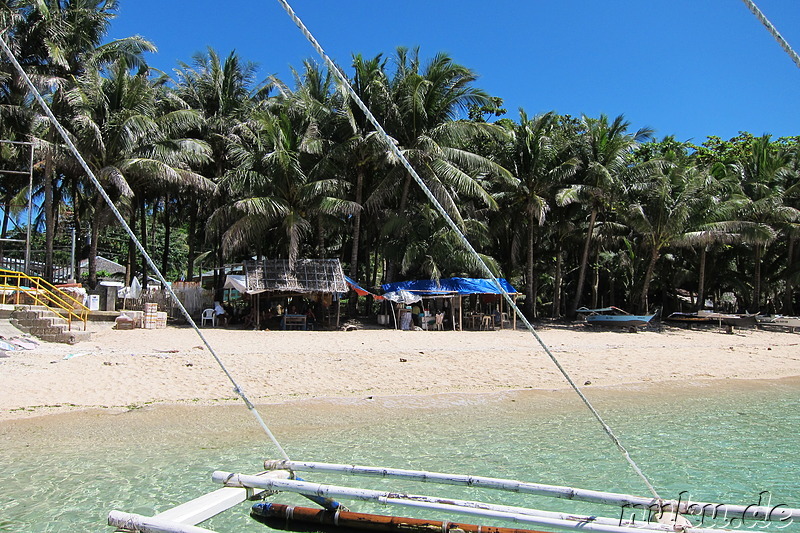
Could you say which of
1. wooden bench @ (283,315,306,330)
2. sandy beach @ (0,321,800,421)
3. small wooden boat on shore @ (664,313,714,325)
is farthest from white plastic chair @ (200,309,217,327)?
small wooden boat on shore @ (664,313,714,325)

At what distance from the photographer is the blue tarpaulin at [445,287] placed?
23.0 m

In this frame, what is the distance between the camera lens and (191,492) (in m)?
6.59

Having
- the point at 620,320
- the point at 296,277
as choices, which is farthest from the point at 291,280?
the point at 620,320

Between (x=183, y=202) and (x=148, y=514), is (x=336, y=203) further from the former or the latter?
(x=148, y=514)

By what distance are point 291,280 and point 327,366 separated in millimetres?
8993

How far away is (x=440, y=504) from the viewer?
15.6 ft

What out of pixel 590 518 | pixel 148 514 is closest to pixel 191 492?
pixel 148 514

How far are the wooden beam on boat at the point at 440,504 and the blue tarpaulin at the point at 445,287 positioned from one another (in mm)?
17754

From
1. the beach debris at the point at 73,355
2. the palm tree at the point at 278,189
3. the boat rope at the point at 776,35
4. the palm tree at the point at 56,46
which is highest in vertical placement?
the palm tree at the point at 56,46

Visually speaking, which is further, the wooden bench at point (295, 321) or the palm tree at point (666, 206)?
the palm tree at point (666, 206)

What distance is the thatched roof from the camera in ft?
70.9

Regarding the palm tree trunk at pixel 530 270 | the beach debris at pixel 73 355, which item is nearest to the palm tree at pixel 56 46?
the beach debris at pixel 73 355

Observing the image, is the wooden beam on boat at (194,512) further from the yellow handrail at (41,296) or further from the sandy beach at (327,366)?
the yellow handrail at (41,296)

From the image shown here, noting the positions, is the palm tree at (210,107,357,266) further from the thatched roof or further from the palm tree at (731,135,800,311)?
the palm tree at (731,135,800,311)
